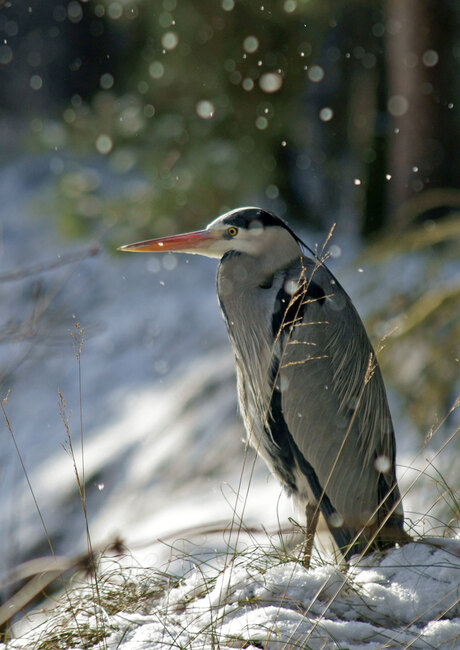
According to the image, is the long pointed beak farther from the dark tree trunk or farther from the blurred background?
the dark tree trunk

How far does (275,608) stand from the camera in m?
1.24

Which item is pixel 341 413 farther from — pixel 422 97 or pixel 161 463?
pixel 422 97

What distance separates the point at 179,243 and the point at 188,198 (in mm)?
3885

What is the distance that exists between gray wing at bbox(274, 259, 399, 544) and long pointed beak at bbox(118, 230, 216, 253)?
257mm

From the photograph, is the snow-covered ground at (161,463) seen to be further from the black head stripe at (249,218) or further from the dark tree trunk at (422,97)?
the dark tree trunk at (422,97)

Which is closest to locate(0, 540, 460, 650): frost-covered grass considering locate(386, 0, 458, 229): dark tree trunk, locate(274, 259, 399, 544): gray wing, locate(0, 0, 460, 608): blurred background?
locate(274, 259, 399, 544): gray wing

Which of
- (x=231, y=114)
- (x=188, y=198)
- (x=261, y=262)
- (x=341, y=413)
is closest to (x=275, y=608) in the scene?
(x=341, y=413)

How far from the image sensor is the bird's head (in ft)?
6.24

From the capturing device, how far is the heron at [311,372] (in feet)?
6.27

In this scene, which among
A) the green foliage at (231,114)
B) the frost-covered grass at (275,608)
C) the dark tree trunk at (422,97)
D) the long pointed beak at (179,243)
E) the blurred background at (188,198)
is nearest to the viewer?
the frost-covered grass at (275,608)

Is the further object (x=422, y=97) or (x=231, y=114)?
(x=231, y=114)

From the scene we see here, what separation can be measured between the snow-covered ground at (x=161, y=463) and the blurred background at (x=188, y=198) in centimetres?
2

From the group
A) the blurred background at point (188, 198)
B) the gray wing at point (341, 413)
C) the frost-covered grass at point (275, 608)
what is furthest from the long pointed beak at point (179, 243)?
the blurred background at point (188, 198)

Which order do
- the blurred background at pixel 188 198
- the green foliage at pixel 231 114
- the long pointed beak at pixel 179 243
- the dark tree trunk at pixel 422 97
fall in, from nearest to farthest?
the long pointed beak at pixel 179 243 < the blurred background at pixel 188 198 < the dark tree trunk at pixel 422 97 < the green foliage at pixel 231 114
